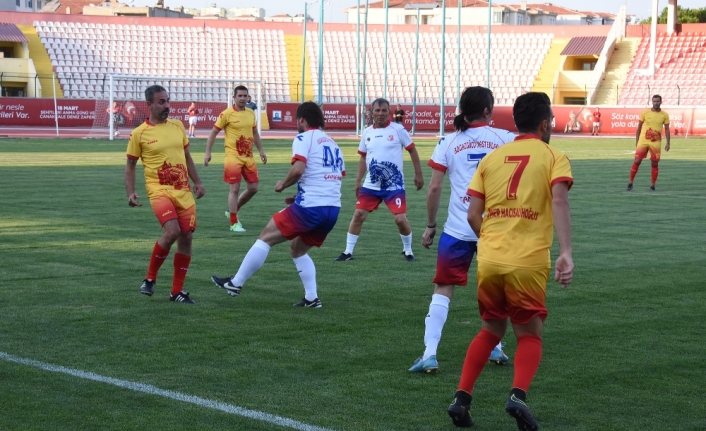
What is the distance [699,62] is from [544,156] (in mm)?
59555

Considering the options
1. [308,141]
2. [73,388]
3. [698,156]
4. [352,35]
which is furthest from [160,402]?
[352,35]

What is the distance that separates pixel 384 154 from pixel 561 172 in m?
6.43

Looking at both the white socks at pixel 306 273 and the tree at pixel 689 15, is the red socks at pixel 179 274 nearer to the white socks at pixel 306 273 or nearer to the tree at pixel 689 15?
the white socks at pixel 306 273

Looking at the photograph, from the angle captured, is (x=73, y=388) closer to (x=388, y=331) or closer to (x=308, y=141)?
(x=388, y=331)

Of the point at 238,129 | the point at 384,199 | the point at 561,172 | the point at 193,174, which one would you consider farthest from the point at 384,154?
the point at 561,172

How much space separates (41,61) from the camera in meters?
59.3

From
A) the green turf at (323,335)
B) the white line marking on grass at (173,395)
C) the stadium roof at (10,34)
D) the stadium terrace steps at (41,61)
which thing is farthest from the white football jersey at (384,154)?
the stadium roof at (10,34)

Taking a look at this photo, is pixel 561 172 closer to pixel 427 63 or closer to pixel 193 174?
pixel 193 174

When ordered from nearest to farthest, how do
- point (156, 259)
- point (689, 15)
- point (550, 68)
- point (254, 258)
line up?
1. point (254, 258)
2. point (156, 259)
3. point (550, 68)
4. point (689, 15)

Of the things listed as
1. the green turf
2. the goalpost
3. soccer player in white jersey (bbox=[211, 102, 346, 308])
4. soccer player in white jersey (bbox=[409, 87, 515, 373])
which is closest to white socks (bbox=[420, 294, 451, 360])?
soccer player in white jersey (bbox=[409, 87, 515, 373])

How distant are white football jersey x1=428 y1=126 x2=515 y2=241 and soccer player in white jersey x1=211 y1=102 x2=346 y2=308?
1944mm

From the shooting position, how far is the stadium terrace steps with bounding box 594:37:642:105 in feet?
199

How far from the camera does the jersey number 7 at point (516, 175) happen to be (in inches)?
210

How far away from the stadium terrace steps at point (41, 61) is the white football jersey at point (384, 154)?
48.3 meters
